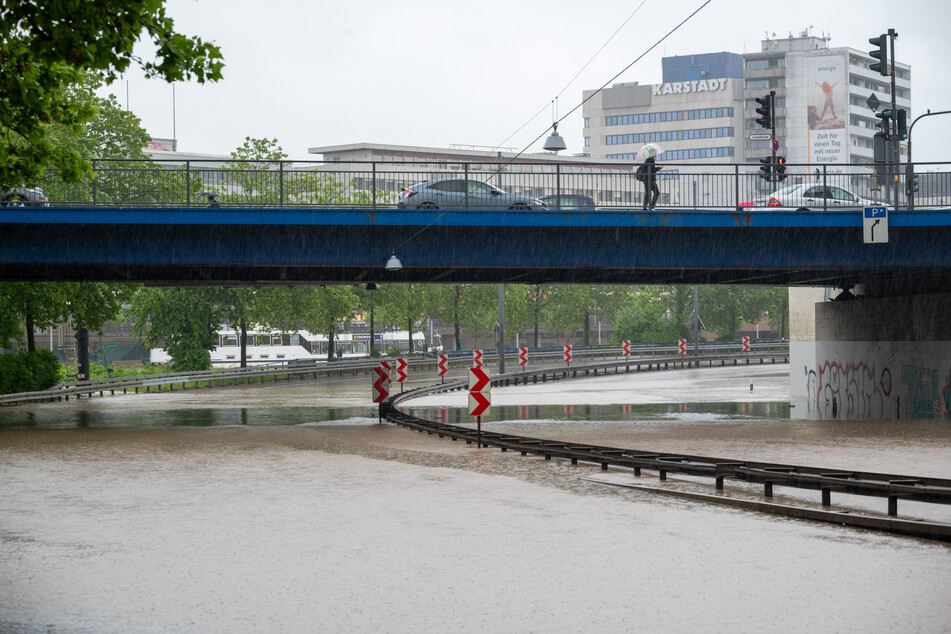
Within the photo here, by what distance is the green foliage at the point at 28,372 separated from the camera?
4503 centimetres

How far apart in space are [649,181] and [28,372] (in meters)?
29.7

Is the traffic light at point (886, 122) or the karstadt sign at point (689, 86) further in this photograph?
the karstadt sign at point (689, 86)

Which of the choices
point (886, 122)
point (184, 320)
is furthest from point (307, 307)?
point (886, 122)

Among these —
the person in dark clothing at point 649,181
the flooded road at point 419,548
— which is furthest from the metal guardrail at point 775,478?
the person in dark clothing at point 649,181

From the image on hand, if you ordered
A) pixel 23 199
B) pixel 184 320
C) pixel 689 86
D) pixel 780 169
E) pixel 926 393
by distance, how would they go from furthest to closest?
1. pixel 689 86
2. pixel 184 320
3. pixel 926 393
4. pixel 780 169
5. pixel 23 199

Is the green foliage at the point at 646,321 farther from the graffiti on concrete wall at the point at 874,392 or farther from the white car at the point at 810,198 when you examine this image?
the white car at the point at 810,198

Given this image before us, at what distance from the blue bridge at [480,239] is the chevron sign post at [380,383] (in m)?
3.43

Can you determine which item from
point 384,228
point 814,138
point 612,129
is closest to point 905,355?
point 384,228

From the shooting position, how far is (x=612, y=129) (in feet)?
557

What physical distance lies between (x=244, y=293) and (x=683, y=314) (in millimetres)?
48999

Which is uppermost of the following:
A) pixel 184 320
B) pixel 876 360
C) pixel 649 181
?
pixel 649 181

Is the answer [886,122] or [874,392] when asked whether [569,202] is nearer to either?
[886,122]

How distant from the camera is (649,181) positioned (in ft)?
94.5

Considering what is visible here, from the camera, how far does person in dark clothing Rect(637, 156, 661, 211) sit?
94.0ft
